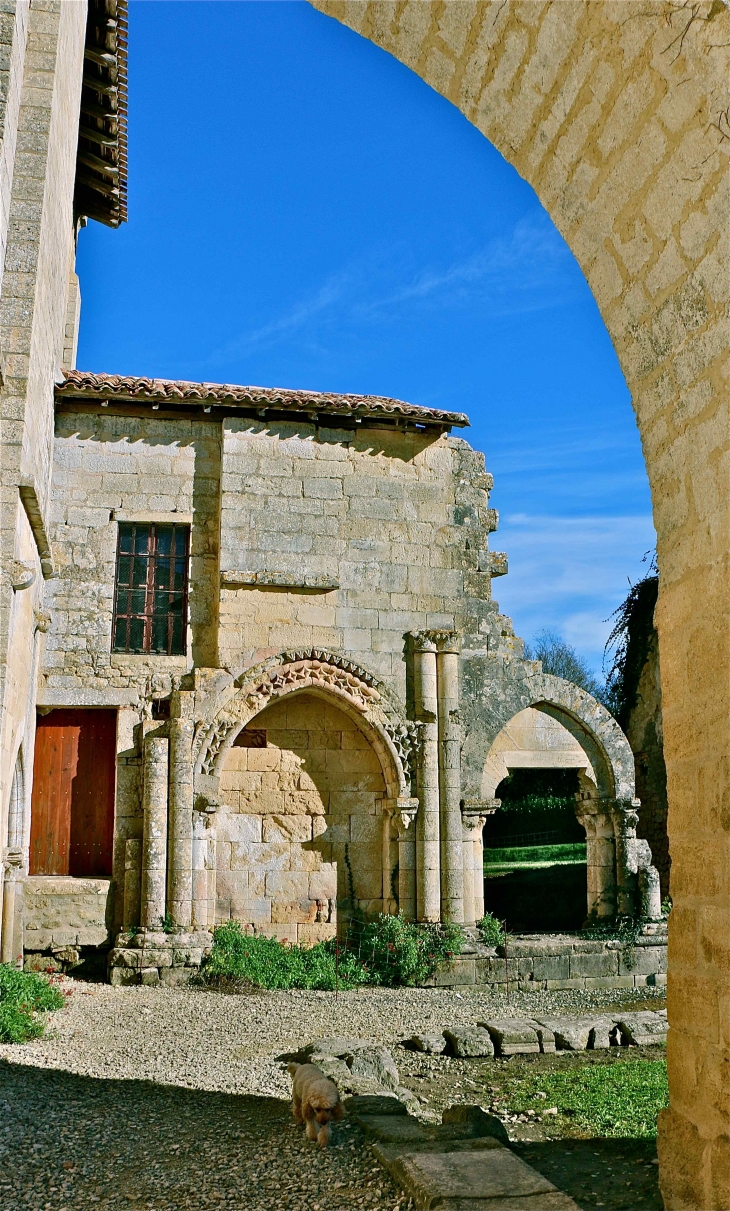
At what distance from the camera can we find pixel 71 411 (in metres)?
11.5

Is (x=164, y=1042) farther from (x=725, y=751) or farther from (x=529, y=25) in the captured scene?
(x=529, y=25)

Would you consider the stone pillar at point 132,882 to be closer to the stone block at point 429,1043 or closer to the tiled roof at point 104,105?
the stone block at point 429,1043

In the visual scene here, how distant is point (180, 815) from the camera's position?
34.8 feet

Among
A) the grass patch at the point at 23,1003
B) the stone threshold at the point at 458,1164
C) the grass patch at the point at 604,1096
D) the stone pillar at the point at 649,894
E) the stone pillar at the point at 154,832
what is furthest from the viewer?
the stone pillar at the point at 649,894

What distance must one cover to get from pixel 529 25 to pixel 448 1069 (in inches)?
247

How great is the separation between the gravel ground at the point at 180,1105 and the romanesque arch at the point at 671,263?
153 centimetres

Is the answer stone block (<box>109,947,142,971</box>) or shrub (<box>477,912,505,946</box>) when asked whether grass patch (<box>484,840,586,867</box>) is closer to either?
shrub (<box>477,912,505,946</box>)

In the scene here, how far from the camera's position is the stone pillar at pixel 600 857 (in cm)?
1199

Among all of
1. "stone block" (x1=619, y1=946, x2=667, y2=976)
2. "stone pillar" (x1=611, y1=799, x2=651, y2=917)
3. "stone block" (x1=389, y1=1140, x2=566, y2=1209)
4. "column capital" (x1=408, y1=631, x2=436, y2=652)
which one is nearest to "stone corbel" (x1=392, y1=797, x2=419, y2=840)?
"column capital" (x1=408, y1=631, x2=436, y2=652)

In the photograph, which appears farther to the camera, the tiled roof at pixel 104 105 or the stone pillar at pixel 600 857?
the stone pillar at pixel 600 857

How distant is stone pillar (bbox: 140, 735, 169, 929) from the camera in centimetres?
1035

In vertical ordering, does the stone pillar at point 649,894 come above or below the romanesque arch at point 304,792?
below

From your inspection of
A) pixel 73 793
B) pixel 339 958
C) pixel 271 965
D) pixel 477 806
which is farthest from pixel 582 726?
pixel 73 793

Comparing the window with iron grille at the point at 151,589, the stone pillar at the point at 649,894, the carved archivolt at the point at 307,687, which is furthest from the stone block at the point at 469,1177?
the stone pillar at the point at 649,894
